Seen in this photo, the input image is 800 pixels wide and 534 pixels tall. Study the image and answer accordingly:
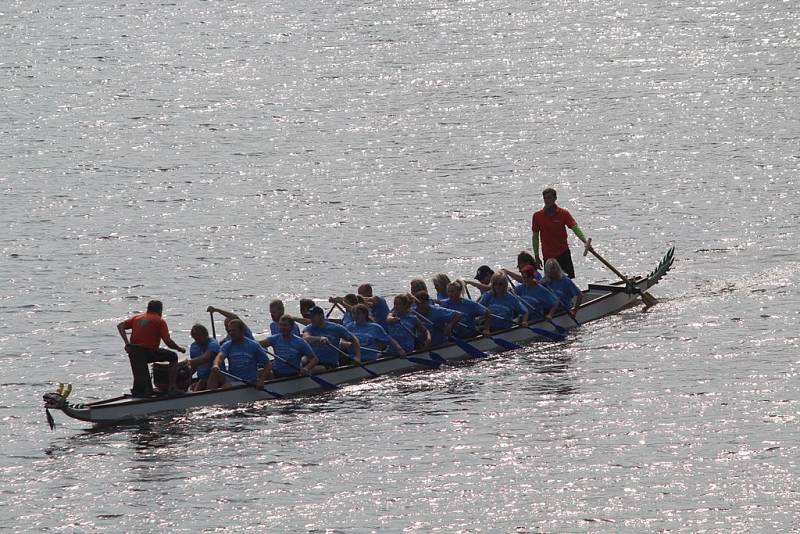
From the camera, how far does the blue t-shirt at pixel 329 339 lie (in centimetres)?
2892

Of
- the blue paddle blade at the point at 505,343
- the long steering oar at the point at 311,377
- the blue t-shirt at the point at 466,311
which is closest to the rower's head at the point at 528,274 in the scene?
the blue paddle blade at the point at 505,343

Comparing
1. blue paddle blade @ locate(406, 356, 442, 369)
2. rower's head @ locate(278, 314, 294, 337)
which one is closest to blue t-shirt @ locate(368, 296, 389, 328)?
blue paddle blade @ locate(406, 356, 442, 369)

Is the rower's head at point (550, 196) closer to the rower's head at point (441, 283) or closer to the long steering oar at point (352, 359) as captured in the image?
the rower's head at point (441, 283)

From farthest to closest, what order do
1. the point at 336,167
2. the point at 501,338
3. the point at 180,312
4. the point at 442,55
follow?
the point at 442,55 < the point at 336,167 < the point at 180,312 < the point at 501,338

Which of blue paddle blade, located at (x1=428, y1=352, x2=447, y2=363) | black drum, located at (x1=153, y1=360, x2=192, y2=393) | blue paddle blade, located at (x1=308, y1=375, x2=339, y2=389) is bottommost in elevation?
blue paddle blade, located at (x1=308, y1=375, x2=339, y2=389)

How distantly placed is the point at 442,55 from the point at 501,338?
150 feet

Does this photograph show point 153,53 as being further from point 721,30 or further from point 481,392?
point 481,392

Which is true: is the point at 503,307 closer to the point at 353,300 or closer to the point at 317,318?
the point at 353,300

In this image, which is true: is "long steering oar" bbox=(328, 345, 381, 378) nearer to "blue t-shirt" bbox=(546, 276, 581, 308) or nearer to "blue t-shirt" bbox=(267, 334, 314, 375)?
"blue t-shirt" bbox=(267, 334, 314, 375)

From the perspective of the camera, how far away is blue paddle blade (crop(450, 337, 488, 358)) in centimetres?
3078

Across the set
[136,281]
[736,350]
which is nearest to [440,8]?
[136,281]

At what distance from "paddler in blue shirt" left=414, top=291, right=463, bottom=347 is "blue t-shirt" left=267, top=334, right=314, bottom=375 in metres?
3.07

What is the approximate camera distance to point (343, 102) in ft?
221

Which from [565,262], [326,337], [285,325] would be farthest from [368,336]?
[565,262]
